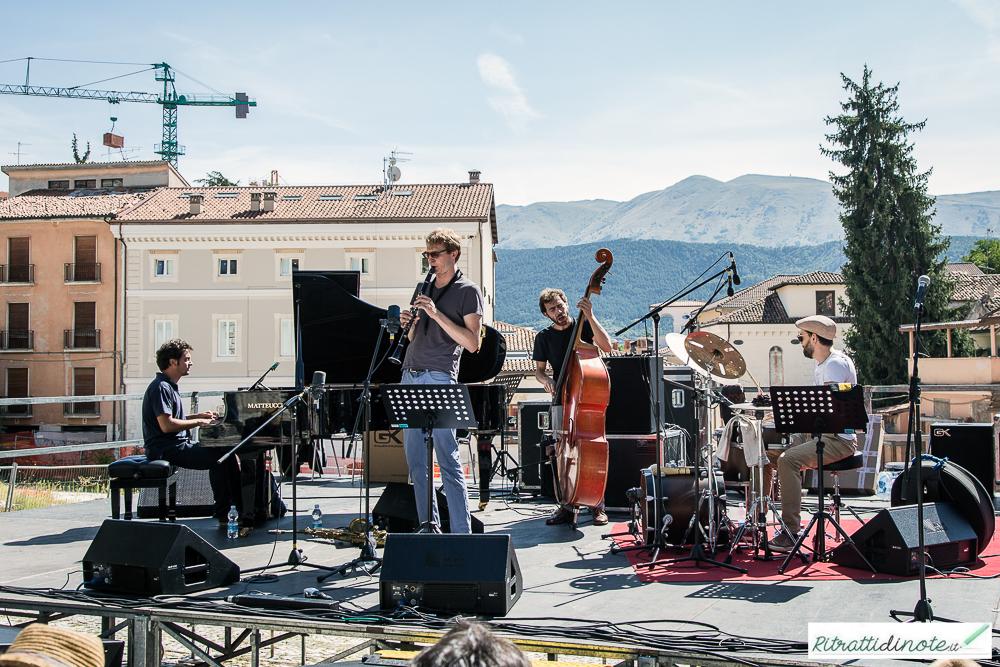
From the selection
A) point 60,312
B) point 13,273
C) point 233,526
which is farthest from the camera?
point 13,273

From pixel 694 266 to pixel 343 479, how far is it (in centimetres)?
14572

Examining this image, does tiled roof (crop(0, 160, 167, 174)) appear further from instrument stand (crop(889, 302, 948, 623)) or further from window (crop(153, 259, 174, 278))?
instrument stand (crop(889, 302, 948, 623))

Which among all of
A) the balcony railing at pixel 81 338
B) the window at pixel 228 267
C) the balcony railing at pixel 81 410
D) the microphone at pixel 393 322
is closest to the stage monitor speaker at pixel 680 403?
the microphone at pixel 393 322

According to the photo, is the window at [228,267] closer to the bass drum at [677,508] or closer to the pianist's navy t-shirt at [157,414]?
the pianist's navy t-shirt at [157,414]

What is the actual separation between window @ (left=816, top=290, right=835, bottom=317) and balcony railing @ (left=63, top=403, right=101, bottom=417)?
37.9 metres

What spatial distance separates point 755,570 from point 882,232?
32138 millimetres

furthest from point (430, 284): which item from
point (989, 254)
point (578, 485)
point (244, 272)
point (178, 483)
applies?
point (989, 254)

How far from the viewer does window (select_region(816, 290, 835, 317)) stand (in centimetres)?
4600

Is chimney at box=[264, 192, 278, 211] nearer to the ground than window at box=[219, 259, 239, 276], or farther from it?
farther from it

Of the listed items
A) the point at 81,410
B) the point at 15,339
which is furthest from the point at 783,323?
the point at 15,339

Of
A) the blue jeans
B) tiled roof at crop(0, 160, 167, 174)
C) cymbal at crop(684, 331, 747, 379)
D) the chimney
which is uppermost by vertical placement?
tiled roof at crop(0, 160, 167, 174)

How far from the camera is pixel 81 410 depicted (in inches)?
1309

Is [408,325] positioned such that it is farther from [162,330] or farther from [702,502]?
[162,330]

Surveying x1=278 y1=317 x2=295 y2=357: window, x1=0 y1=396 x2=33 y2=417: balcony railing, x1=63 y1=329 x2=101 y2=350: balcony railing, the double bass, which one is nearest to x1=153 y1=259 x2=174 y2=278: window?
x1=63 y1=329 x2=101 y2=350: balcony railing
